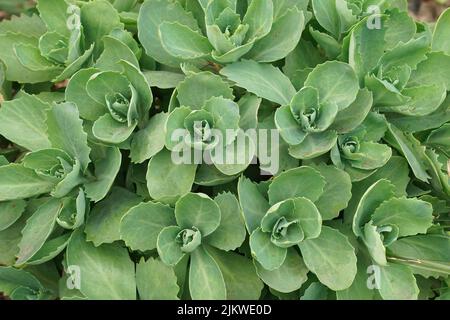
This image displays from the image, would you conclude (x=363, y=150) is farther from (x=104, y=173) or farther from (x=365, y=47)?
(x=104, y=173)

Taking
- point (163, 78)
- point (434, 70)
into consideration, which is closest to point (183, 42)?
point (163, 78)

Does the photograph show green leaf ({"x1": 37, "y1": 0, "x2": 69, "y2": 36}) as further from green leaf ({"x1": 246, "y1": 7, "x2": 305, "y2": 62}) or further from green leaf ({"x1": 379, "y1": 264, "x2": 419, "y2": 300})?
green leaf ({"x1": 379, "y1": 264, "x2": 419, "y2": 300})

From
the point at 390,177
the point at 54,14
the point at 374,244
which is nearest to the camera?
the point at 374,244

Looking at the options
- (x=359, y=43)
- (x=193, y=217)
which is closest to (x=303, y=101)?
(x=359, y=43)

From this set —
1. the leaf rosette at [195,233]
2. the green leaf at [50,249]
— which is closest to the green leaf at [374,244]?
the leaf rosette at [195,233]

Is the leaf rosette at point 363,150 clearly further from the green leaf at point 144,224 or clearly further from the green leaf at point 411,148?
the green leaf at point 144,224
